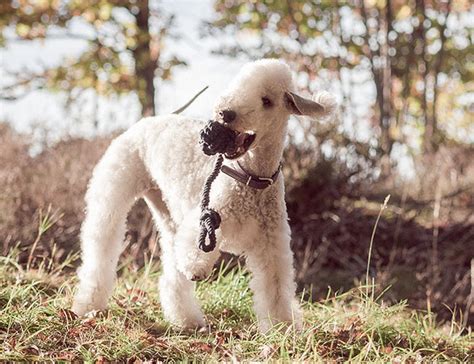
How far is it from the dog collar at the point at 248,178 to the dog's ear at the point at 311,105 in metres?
0.37

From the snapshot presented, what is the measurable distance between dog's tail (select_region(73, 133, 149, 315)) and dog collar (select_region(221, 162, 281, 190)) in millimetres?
974

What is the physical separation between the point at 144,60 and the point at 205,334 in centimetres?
733

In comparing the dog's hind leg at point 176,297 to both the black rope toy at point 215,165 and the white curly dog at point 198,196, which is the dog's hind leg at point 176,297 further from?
the black rope toy at point 215,165

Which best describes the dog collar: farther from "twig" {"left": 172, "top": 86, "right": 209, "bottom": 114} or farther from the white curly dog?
"twig" {"left": 172, "top": 86, "right": 209, "bottom": 114}

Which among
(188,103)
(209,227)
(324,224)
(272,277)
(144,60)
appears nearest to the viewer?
(209,227)

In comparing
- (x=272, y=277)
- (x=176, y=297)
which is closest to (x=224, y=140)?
(x=272, y=277)

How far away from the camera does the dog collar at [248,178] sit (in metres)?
3.57

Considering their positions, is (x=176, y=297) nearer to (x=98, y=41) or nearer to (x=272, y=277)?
(x=272, y=277)

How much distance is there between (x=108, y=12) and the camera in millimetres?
11031

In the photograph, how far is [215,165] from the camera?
146 inches

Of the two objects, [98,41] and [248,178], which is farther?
[98,41]

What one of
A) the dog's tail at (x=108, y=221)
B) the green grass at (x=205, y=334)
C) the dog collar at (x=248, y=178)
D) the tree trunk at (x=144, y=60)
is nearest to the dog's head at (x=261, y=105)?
the dog collar at (x=248, y=178)

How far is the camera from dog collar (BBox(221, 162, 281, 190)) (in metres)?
3.57

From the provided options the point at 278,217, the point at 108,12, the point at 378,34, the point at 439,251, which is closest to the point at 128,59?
the point at 108,12
